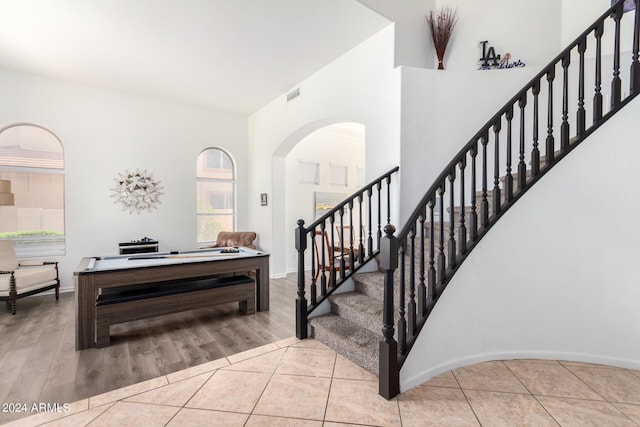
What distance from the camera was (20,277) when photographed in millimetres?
3729

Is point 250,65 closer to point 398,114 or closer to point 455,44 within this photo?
point 398,114

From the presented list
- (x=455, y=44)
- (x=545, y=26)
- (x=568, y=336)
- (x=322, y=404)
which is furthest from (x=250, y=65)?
(x=568, y=336)

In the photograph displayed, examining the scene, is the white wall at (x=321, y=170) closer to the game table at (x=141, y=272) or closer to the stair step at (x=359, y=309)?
the game table at (x=141, y=272)

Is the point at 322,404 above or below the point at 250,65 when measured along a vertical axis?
below

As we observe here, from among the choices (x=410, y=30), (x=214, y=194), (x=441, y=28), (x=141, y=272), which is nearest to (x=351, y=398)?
(x=141, y=272)

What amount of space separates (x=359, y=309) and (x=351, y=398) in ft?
2.75

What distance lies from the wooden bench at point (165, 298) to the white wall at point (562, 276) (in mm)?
2312

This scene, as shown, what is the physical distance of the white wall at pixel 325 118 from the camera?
347 cm

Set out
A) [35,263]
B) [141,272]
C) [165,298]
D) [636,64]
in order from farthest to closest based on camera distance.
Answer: [35,263], [165,298], [141,272], [636,64]

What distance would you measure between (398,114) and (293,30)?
160 centimetres

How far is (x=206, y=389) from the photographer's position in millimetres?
2109

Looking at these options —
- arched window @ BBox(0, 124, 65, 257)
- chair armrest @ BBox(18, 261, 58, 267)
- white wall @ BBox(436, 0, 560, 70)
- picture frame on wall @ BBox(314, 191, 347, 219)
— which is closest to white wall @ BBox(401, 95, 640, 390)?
white wall @ BBox(436, 0, 560, 70)

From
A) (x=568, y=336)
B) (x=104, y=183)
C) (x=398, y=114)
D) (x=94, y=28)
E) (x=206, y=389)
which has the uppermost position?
(x=94, y=28)

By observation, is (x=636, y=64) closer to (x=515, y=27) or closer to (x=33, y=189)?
(x=515, y=27)
